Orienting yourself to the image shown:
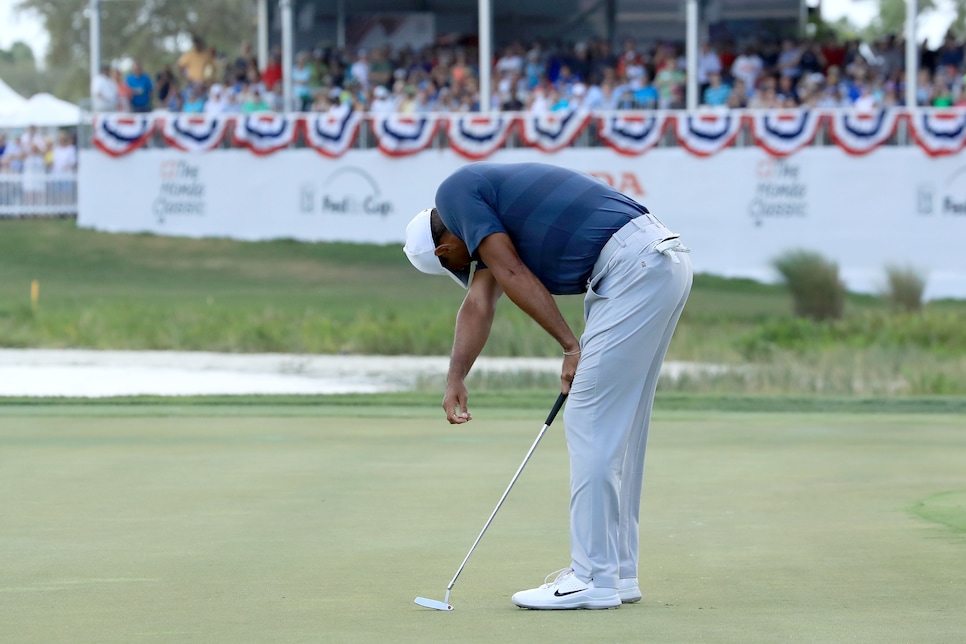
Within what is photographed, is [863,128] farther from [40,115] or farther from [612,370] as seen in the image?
[612,370]

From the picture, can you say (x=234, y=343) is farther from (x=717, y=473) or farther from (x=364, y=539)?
(x=364, y=539)

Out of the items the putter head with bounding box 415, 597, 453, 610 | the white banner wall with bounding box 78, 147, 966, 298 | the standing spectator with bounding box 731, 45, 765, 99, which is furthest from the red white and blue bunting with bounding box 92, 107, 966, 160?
the putter head with bounding box 415, 597, 453, 610

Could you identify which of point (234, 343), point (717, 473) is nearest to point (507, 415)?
point (717, 473)

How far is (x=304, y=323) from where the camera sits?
21.7 metres

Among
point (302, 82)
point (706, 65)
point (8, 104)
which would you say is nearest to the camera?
point (706, 65)

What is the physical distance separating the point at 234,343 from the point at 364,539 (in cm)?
1472

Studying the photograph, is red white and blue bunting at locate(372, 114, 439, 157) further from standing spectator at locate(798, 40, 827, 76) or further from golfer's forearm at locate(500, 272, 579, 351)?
golfer's forearm at locate(500, 272, 579, 351)

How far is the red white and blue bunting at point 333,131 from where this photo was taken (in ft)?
93.8

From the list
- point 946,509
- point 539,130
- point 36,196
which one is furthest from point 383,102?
point 946,509

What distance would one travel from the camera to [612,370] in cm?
511

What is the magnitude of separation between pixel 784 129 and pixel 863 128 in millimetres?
1259

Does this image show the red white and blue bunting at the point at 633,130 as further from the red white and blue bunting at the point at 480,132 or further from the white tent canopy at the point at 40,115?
the white tent canopy at the point at 40,115

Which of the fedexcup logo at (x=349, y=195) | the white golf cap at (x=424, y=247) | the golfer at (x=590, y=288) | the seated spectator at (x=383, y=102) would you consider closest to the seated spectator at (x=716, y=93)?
the seated spectator at (x=383, y=102)

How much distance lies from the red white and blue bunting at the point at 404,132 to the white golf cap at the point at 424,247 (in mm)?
23265
